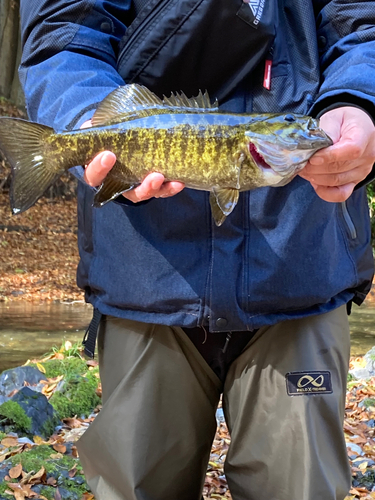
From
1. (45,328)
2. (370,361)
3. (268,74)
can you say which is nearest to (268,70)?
(268,74)

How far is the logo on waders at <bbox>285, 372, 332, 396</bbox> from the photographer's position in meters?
2.70

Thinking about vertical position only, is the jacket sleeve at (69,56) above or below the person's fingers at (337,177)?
above

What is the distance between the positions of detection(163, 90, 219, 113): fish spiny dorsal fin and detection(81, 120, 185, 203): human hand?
28 centimetres

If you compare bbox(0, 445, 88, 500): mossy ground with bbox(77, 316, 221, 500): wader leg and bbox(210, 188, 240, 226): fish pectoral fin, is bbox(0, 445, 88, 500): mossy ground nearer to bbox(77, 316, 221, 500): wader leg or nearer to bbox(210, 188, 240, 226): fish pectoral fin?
bbox(77, 316, 221, 500): wader leg

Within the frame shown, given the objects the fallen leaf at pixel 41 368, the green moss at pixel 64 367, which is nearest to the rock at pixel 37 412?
the green moss at pixel 64 367

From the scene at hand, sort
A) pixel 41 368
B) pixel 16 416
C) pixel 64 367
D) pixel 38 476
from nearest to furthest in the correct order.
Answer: pixel 38 476, pixel 16 416, pixel 41 368, pixel 64 367

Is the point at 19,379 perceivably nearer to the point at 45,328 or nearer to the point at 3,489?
the point at 45,328

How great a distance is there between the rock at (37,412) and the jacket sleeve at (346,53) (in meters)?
4.19

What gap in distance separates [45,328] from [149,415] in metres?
6.74

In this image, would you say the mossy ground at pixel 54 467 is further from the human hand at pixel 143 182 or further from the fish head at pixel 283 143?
the fish head at pixel 283 143

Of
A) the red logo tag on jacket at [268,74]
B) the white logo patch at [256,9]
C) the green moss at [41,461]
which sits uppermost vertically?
the white logo patch at [256,9]

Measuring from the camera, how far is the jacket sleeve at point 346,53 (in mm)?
2342

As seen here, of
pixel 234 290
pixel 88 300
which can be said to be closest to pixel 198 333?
pixel 234 290

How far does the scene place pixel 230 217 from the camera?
2.61 metres
